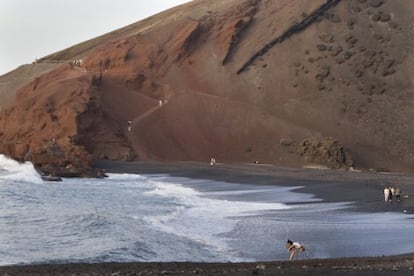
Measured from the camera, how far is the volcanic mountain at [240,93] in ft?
182

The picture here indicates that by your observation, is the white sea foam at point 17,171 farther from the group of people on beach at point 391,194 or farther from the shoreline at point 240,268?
the shoreline at point 240,268

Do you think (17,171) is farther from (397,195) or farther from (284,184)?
(397,195)

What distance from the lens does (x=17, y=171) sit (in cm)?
4066

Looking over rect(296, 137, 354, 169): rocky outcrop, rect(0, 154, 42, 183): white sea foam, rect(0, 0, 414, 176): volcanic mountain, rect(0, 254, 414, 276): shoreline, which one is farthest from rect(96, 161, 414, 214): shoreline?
rect(0, 254, 414, 276): shoreline

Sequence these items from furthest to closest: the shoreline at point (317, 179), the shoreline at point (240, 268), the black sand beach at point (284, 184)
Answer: the shoreline at point (317, 179) → the black sand beach at point (284, 184) → the shoreline at point (240, 268)

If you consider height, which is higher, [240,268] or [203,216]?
[203,216]

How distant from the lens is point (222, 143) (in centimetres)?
5719

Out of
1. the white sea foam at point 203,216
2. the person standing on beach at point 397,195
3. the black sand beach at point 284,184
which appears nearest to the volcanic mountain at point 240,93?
the black sand beach at point 284,184

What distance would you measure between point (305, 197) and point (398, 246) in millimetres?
13930

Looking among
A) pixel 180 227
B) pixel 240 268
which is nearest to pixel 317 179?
pixel 180 227

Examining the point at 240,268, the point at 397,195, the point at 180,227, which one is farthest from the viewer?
the point at 397,195

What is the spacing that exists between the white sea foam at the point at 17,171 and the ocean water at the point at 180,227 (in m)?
5.08

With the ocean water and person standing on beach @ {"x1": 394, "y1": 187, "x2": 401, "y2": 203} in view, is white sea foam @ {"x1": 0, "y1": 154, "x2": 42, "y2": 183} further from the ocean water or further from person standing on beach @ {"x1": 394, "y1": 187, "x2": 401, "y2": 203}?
person standing on beach @ {"x1": 394, "y1": 187, "x2": 401, "y2": 203}

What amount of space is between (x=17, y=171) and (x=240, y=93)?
27.6 metres
